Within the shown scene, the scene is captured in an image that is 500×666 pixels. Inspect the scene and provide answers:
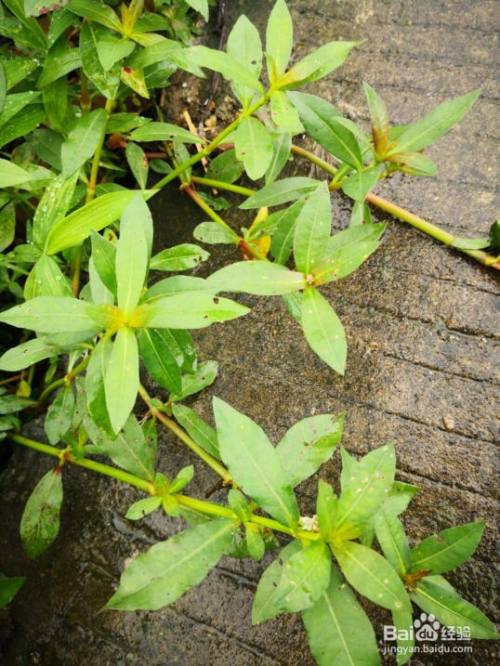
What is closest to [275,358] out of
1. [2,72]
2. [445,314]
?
[445,314]

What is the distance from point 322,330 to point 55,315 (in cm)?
54

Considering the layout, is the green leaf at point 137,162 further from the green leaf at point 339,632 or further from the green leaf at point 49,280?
the green leaf at point 339,632

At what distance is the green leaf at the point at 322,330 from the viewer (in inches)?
44.0

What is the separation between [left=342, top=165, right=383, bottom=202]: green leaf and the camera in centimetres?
130

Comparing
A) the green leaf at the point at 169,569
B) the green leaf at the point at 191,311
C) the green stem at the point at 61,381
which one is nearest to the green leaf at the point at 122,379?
the green leaf at the point at 191,311

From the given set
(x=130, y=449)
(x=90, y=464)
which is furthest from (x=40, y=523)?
(x=130, y=449)

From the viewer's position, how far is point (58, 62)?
1541mm

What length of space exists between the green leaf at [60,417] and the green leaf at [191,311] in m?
0.64

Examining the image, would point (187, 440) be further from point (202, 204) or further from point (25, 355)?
point (202, 204)

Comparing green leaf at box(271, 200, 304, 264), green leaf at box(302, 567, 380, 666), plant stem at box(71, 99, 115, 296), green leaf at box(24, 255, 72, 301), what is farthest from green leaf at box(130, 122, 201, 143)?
green leaf at box(302, 567, 380, 666)

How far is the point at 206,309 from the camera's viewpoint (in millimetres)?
1011

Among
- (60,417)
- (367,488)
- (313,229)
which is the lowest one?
(60,417)

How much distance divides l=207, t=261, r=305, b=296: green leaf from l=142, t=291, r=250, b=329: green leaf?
10 cm

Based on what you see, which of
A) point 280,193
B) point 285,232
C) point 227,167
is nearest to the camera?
point 285,232
